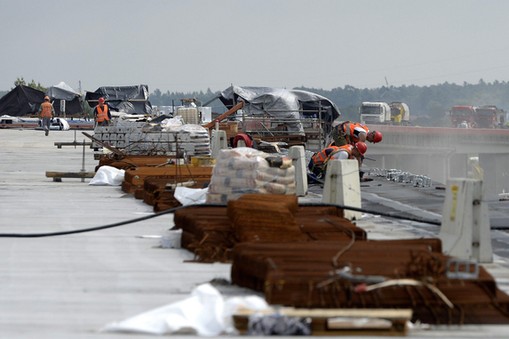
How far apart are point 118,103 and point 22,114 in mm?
27008

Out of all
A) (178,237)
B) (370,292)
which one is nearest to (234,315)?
(370,292)

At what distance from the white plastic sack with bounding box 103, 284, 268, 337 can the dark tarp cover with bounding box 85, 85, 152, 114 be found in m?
79.2

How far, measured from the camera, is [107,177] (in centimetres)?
2638

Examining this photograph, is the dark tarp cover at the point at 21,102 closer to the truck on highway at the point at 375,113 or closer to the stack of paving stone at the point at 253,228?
the truck on highway at the point at 375,113

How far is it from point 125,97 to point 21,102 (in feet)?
78.2

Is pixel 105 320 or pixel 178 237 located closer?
pixel 105 320

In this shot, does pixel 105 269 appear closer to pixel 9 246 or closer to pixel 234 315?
pixel 9 246

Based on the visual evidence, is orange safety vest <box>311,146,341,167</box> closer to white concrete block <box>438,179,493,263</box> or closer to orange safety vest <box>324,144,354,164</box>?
orange safety vest <box>324,144,354,164</box>

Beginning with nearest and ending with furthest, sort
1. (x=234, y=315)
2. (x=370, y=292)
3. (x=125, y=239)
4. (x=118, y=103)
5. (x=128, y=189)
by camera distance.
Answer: (x=234, y=315)
(x=370, y=292)
(x=125, y=239)
(x=128, y=189)
(x=118, y=103)

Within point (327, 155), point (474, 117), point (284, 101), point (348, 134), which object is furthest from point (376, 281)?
point (474, 117)

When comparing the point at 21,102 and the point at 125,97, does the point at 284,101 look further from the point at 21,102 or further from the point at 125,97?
the point at 21,102

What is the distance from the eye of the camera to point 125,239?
15.1 meters

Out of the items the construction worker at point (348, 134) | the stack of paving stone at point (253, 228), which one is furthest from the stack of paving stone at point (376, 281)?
the construction worker at point (348, 134)

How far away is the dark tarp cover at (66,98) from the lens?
114125 mm
